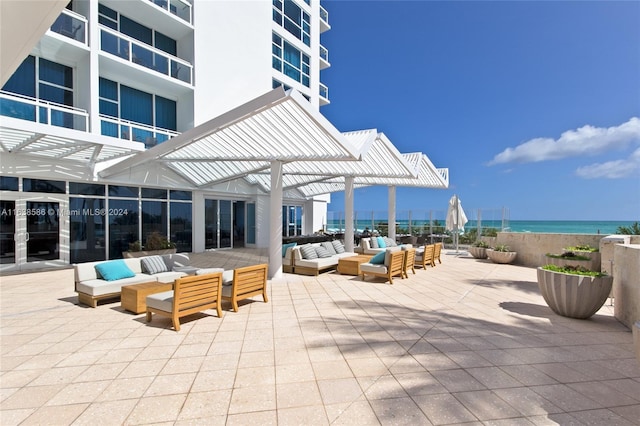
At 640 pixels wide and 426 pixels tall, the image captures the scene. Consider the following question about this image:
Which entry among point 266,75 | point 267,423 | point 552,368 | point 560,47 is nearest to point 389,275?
point 552,368

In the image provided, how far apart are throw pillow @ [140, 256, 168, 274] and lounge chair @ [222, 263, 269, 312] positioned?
7.46 feet

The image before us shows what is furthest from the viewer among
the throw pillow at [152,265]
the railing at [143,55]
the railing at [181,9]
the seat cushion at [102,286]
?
the railing at [181,9]

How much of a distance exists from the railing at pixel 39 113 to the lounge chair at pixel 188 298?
7.64m

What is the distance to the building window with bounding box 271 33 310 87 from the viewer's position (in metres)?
20.0

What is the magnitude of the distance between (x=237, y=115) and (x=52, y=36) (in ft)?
27.4

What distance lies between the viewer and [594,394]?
319cm

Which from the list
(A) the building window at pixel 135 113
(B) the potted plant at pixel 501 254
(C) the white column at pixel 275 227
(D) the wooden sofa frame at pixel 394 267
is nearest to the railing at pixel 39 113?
(A) the building window at pixel 135 113

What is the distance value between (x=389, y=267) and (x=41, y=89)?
13087 millimetres

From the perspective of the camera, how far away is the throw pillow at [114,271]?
672 centimetres

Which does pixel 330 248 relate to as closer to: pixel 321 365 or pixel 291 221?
pixel 321 365

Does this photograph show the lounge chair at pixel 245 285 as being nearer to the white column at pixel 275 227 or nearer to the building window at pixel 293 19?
the white column at pixel 275 227

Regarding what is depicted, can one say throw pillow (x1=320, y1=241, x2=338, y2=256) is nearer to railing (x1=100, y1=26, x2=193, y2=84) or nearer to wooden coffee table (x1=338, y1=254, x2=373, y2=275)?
wooden coffee table (x1=338, y1=254, x2=373, y2=275)

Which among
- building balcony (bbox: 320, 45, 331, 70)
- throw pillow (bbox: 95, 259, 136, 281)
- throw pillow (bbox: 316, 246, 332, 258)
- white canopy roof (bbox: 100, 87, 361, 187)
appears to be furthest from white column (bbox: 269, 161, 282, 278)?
building balcony (bbox: 320, 45, 331, 70)

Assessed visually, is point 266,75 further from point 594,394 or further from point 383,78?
point 594,394
